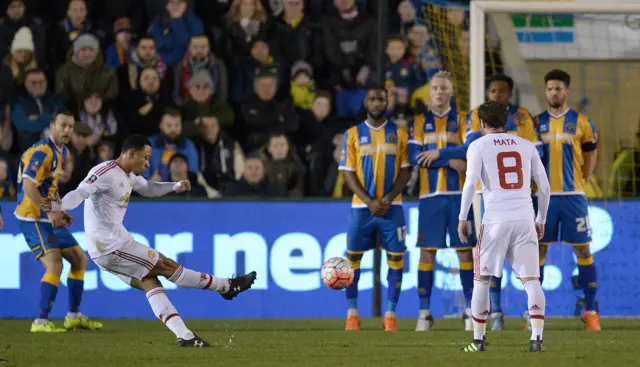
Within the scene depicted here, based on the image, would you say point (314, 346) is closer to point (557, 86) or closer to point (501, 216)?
point (501, 216)

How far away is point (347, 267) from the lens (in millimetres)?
11336

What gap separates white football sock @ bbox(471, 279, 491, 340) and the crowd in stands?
5934mm

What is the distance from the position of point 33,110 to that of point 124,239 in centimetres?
635

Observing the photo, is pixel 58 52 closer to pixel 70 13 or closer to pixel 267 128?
pixel 70 13

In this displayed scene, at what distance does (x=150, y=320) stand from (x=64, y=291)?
3.44 feet

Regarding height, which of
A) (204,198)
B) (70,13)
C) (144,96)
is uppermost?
(70,13)

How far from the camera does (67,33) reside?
54.1 ft

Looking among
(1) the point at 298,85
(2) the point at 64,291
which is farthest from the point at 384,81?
(2) the point at 64,291

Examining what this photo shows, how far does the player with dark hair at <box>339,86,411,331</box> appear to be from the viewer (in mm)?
12125

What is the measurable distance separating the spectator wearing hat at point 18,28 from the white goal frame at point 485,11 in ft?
21.2

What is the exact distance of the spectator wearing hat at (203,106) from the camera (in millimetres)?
15508

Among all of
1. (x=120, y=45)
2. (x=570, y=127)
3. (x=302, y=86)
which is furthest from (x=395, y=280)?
(x=120, y=45)

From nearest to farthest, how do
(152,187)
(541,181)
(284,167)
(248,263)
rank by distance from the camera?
1. (541,181)
2. (152,187)
3. (248,263)
4. (284,167)

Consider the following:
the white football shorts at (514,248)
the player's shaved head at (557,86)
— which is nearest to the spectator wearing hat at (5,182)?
the player's shaved head at (557,86)
